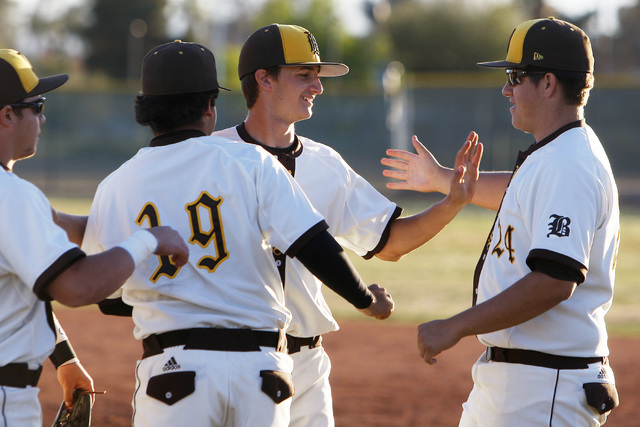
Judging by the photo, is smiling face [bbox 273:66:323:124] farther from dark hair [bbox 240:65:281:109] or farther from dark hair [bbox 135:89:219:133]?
dark hair [bbox 135:89:219:133]

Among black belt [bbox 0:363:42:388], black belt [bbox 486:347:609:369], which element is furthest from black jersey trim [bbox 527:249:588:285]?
black belt [bbox 0:363:42:388]

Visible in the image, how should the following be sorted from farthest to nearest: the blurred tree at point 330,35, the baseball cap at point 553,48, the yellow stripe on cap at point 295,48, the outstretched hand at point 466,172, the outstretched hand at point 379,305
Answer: the blurred tree at point 330,35 < the yellow stripe on cap at point 295,48 < the outstretched hand at point 466,172 < the outstretched hand at point 379,305 < the baseball cap at point 553,48

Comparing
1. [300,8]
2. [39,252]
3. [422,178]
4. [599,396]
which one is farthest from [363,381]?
[300,8]

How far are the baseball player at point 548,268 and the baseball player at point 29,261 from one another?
1114 mm

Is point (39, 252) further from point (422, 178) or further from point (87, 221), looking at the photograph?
point (422, 178)

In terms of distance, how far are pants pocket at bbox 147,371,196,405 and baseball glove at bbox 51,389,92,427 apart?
669 millimetres

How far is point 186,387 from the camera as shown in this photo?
9.15 ft

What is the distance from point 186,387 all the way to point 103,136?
A: 26.8 m

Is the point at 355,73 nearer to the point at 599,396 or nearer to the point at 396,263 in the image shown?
the point at 396,263

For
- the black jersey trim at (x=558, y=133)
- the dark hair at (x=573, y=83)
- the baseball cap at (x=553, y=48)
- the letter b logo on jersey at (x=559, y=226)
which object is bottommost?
the letter b logo on jersey at (x=559, y=226)

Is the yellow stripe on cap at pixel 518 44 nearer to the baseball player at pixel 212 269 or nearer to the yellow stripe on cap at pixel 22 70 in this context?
the baseball player at pixel 212 269

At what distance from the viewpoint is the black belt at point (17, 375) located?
2.68 m

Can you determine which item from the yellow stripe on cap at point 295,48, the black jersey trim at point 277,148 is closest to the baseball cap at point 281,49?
the yellow stripe on cap at point 295,48

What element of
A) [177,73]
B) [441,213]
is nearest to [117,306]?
[177,73]
